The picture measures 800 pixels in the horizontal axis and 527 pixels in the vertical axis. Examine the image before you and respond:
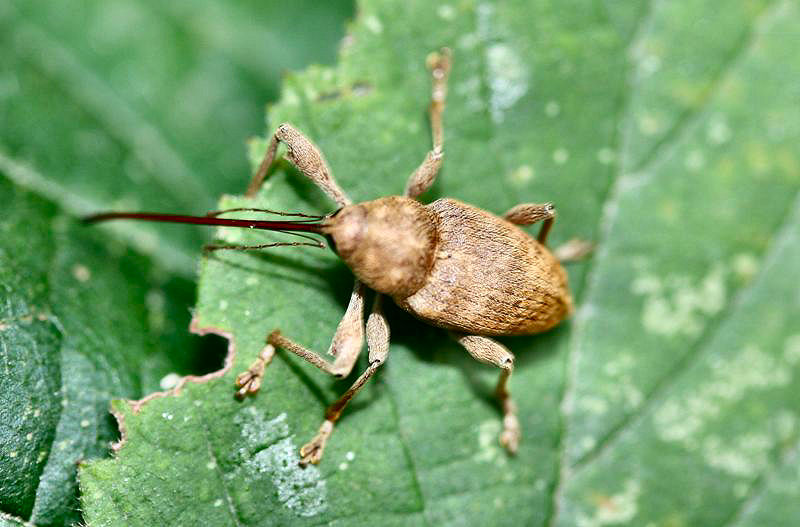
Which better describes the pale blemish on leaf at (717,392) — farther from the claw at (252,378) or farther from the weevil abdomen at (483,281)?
the claw at (252,378)

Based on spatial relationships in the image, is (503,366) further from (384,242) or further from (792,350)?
(792,350)

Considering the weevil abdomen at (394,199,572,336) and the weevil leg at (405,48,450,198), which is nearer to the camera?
the weevil abdomen at (394,199,572,336)

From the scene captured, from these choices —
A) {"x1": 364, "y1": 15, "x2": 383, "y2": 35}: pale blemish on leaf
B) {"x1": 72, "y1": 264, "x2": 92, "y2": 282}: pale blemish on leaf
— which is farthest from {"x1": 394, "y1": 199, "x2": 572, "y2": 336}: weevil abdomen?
{"x1": 72, "y1": 264, "x2": 92, "y2": 282}: pale blemish on leaf

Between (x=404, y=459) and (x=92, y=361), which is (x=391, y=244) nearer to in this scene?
(x=404, y=459)

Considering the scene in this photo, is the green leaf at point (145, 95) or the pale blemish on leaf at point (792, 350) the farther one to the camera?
the green leaf at point (145, 95)

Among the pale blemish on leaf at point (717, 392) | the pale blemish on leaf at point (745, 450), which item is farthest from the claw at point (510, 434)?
the pale blemish on leaf at point (745, 450)

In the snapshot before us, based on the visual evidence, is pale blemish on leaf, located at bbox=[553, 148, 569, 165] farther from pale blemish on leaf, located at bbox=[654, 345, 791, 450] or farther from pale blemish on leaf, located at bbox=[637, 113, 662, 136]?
pale blemish on leaf, located at bbox=[654, 345, 791, 450]

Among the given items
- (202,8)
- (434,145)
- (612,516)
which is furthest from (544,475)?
(202,8)
